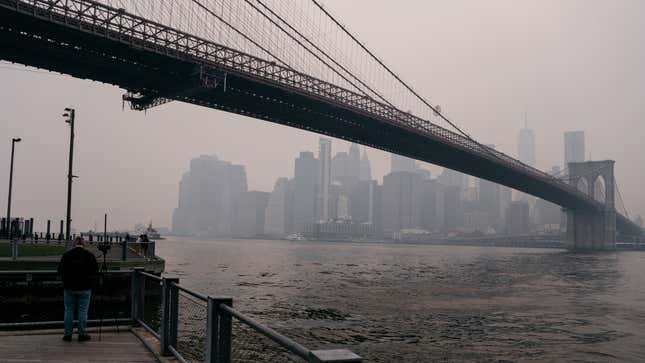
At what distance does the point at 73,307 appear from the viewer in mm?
9250

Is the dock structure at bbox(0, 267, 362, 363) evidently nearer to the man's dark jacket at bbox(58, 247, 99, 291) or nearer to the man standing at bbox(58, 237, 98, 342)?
the man standing at bbox(58, 237, 98, 342)

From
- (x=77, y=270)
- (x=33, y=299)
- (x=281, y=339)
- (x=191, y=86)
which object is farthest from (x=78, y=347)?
(x=191, y=86)

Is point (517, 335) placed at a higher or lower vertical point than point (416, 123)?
lower

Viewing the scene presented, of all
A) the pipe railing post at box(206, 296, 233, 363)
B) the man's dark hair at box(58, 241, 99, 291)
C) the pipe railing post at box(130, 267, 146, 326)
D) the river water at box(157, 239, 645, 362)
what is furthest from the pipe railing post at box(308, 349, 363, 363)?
the river water at box(157, 239, 645, 362)

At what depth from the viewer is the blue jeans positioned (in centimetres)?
915

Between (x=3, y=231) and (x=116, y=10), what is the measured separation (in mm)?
19956

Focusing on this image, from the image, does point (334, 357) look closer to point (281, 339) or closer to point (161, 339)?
point (281, 339)

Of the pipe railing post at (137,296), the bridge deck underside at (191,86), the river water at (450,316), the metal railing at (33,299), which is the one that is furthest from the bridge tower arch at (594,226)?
the pipe railing post at (137,296)

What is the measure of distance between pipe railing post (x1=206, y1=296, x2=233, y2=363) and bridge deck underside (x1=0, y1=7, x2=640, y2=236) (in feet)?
130

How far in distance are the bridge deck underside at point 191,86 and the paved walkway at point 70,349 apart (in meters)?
36.0

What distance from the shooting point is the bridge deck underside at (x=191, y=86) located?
42.9 m

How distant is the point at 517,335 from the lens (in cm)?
2066

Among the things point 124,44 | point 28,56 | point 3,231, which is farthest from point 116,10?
point 3,231

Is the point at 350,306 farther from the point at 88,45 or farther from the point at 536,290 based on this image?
the point at 88,45
